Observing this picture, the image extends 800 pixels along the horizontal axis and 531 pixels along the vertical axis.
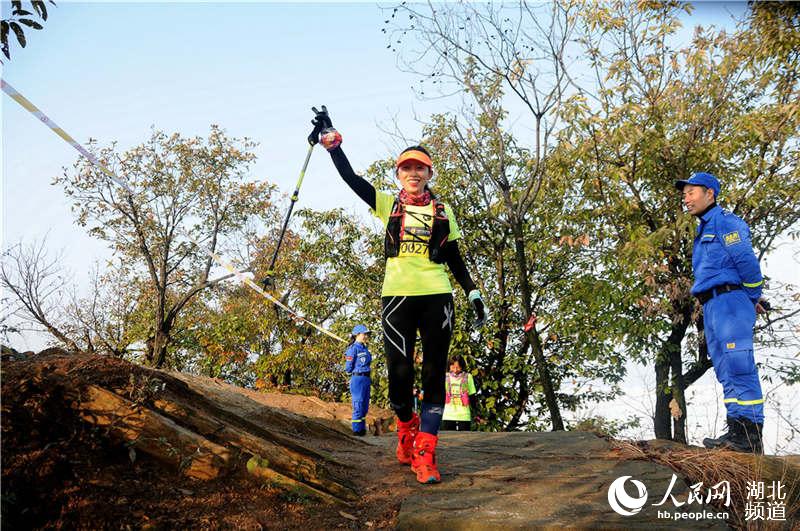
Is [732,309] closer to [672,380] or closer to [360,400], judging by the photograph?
[672,380]

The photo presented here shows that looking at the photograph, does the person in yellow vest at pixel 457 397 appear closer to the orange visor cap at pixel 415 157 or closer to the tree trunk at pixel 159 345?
the orange visor cap at pixel 415 157

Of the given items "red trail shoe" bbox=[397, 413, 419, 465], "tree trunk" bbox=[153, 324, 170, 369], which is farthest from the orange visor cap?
"tree trunk" bbox=[153, 324, 170, 369]

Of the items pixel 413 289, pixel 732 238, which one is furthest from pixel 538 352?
pixel 413 289

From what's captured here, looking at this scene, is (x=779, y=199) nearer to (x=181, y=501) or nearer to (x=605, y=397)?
(x=605, y=397)

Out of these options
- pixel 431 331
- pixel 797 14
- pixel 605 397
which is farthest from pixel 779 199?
pixel 431 331

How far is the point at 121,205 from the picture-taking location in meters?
23.8

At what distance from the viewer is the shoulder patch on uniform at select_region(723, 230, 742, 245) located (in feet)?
16.9

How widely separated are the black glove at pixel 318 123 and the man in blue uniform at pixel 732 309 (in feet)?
11.8

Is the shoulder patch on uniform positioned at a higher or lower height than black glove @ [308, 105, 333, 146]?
lower

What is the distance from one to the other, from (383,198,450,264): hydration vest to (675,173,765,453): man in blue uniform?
254 centimetres

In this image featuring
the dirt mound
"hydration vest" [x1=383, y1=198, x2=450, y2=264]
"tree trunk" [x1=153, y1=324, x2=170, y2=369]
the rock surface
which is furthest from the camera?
"tree trunk" [x1=153, y1=324, x2=170, y2=369]

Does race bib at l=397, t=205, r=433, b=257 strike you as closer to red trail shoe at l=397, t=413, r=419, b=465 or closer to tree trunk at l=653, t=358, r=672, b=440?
red trail shoe at l=397, t=413, r=419, b=465

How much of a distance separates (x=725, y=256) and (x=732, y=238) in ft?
0.56

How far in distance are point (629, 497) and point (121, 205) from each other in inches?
957
